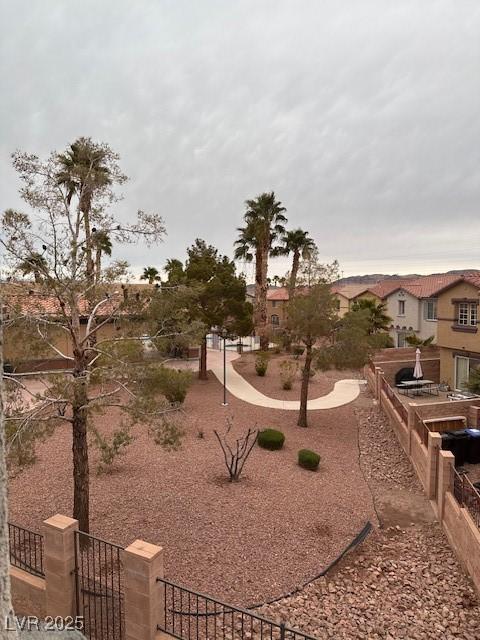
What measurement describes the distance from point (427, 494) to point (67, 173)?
12667 mm

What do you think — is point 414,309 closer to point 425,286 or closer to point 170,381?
point 425,286

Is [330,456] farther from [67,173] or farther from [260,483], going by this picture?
[67,173]

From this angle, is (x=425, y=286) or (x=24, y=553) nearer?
(x=24, y=553)

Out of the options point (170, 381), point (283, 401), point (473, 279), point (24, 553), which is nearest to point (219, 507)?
point (170, 381)

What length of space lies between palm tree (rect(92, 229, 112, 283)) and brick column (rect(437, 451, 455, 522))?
9732 mm

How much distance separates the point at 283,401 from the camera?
22406 mm

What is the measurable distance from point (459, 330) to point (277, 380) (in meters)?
10.8

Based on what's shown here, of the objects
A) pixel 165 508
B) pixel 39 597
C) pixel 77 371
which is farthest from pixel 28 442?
pixel 165 508

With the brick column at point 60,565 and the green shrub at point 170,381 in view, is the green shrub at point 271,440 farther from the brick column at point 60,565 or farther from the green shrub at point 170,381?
the brick column at point 60,565

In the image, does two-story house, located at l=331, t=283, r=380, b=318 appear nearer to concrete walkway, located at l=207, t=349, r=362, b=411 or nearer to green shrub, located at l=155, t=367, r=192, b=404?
concrete walkway, located at l=207, t=349, r=362, b=411

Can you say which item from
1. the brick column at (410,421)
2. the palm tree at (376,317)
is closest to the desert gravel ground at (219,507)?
the brick column at (410,421)

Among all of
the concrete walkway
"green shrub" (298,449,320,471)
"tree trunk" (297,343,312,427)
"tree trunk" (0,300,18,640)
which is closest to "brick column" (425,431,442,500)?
"green shrub" (298,449,320,471)

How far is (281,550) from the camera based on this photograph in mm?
9508

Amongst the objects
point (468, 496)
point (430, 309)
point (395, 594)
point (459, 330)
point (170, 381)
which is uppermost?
point (430, 309)
